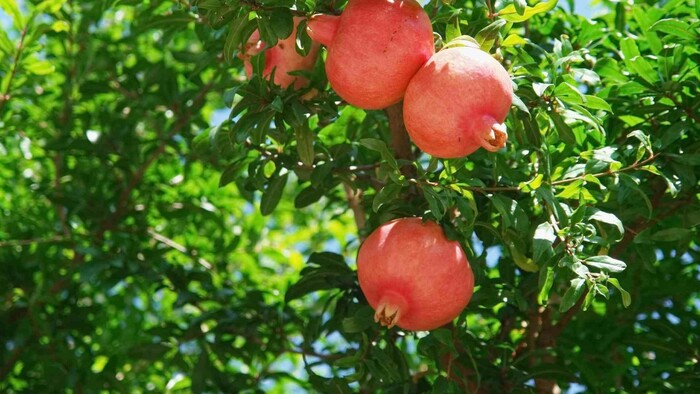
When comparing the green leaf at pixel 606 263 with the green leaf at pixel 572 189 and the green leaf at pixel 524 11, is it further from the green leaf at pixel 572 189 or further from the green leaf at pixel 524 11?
the green leaf at pixel 524 11

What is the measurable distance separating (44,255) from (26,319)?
271mm

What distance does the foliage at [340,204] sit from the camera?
212cm

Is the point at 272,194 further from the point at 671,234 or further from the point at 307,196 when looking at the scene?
the point at 671,234

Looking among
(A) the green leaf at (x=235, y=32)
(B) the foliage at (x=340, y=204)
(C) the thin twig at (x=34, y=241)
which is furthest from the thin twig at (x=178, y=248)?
(A) the green leaf at (x=235, y=32)

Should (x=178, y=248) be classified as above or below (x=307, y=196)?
below

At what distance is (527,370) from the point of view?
2670 millimetres

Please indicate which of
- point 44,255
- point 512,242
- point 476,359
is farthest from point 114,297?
point 512,242

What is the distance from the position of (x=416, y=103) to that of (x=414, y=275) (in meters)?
0.36

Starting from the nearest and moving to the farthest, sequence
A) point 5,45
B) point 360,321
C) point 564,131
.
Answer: point 564,131, point 360,321, point 5,45

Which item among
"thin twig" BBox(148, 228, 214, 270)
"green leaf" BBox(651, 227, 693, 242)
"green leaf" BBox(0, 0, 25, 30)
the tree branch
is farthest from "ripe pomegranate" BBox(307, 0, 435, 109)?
"thin twig" BBox(148, 228, 214, 270)

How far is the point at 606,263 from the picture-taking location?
1.97m

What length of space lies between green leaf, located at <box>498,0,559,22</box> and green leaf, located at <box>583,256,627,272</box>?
54 centimetres

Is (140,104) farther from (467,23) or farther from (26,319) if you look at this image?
(467,23)

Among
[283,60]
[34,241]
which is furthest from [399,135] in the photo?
[34,241]
